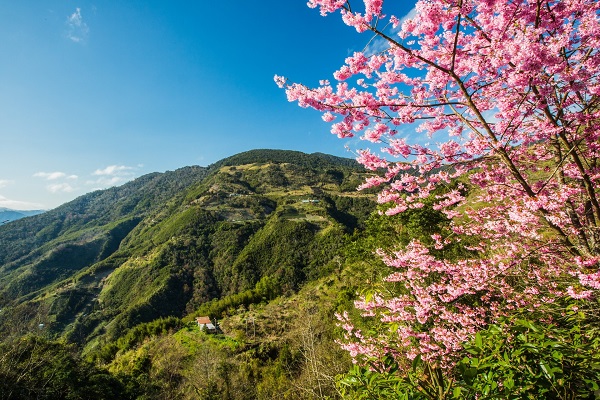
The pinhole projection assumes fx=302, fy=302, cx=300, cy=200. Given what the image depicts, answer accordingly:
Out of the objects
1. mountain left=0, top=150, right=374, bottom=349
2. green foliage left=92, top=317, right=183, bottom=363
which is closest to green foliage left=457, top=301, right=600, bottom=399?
mountain left=0, top=150, right=374, bottom=349

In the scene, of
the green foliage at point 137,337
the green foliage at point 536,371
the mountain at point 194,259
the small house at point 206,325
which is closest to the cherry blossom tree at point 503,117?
the green foliage at point 536,371

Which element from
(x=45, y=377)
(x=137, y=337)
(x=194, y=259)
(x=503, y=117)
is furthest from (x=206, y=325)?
(x=194, y=259)

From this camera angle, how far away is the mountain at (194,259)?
8500cm

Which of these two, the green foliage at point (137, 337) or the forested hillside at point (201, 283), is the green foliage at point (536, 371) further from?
the green foliage at point (137, 337)

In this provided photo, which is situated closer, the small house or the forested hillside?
the forested hillside

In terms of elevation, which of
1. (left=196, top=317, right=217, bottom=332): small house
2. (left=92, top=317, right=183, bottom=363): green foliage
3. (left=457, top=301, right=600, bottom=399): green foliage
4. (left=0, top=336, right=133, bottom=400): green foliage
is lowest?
(left=92, top=317, right=183, bottom=363): green foliage

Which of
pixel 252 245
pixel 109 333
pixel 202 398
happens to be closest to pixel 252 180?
pixel 252 245

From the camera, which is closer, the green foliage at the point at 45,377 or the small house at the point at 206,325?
the green foliage at the point at 45,377

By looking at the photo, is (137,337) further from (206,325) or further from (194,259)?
(194,259)

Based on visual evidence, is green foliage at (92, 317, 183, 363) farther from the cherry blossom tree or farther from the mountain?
the cherry blossom tree

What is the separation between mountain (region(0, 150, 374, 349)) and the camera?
85.0 metres

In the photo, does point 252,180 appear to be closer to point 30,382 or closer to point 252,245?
point 252,245

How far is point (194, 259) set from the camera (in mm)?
110188

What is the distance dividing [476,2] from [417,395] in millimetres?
4585
